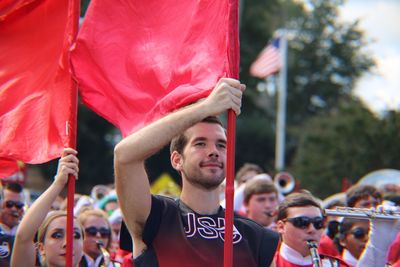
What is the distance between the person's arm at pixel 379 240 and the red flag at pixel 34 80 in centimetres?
219

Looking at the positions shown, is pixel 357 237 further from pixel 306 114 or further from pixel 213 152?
pixel 306 114

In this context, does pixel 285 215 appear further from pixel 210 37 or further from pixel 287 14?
pixel 287 14

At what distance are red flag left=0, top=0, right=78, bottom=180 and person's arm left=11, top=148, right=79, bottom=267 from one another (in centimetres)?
30

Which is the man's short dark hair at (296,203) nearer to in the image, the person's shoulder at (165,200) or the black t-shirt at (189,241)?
the black t-shirt at (189,241)

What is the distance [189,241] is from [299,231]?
184cm

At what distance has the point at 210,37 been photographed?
16.9 ft

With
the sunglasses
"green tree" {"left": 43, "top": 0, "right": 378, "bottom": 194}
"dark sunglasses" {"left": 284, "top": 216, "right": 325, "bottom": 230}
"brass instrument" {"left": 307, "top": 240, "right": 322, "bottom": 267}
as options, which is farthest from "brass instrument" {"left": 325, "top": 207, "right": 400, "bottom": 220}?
"green tree" {"left": 43, "top": 0, "right": 378, "bottom": 194}

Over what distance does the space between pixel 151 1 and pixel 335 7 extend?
47.2 meters

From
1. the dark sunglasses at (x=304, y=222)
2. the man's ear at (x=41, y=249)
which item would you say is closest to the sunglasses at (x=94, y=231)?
the man's ear at (x=41, y=249)

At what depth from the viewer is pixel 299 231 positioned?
6.33m

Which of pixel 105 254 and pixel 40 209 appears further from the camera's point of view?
pixel 105 254

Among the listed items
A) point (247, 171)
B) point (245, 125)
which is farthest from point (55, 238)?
point (245, 125)

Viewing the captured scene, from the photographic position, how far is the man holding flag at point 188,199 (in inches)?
176

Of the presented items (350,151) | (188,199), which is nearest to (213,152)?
(188,199)
